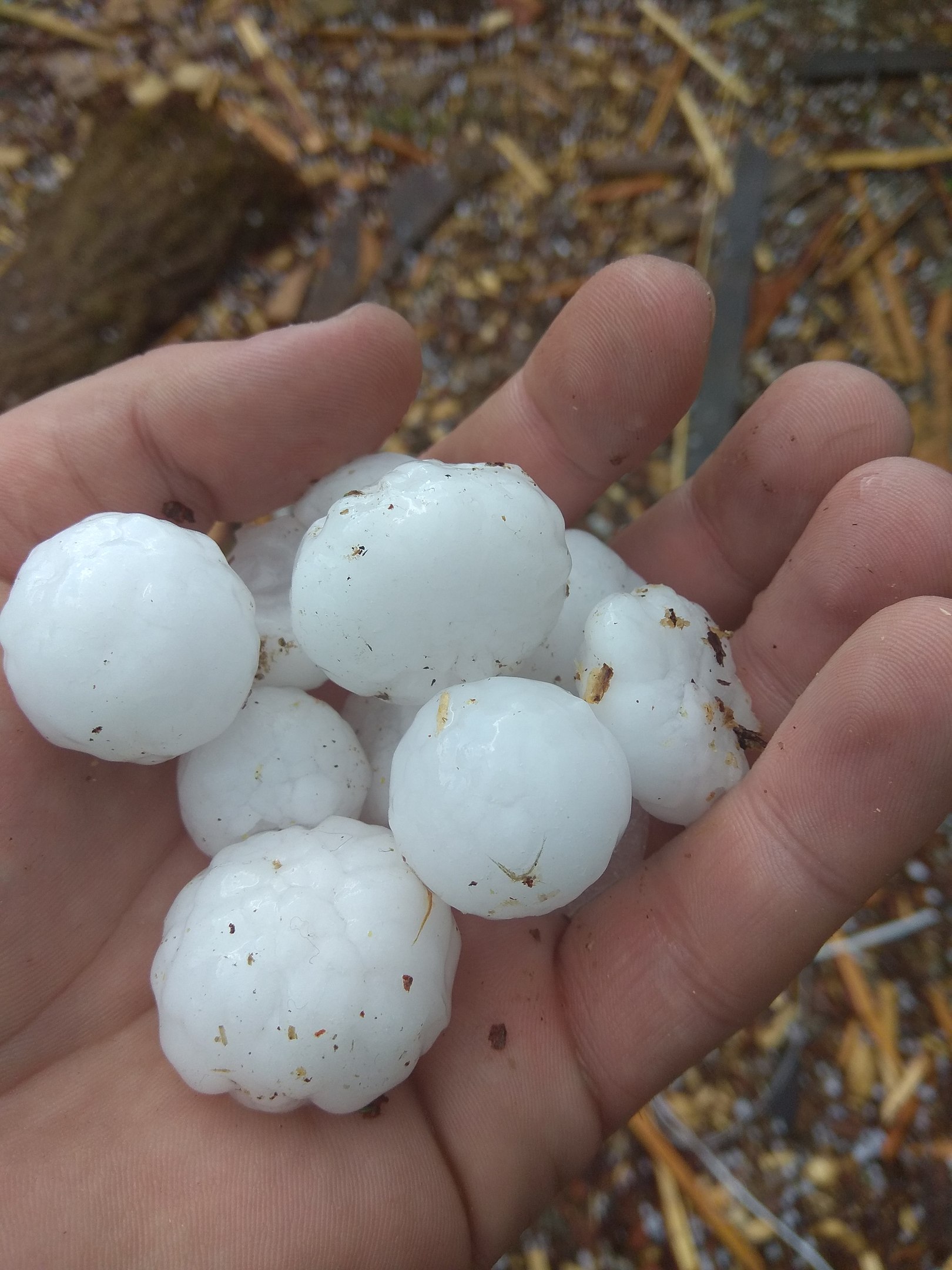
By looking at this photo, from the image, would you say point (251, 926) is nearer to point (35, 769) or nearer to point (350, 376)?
point (35, 769)

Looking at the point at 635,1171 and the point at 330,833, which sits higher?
the point at 330,833

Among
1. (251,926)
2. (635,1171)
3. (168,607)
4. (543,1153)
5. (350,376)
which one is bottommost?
(635,1171)

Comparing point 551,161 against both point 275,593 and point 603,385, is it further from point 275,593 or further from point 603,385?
point 275,593

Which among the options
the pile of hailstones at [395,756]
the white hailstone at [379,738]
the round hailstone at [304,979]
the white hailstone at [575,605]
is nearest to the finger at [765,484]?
the white hailstone at [575,605]

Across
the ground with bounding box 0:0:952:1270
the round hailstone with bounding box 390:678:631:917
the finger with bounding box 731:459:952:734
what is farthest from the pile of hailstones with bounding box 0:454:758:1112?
the ground with bounding box 0:0:952:1270

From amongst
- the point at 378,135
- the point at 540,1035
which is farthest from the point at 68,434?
the point at 378,135

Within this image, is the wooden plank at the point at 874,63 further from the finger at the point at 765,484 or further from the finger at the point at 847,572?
the finger at the point at 847,572

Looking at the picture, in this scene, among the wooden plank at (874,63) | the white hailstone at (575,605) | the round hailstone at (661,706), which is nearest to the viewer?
the round hailstone at (661,706)
